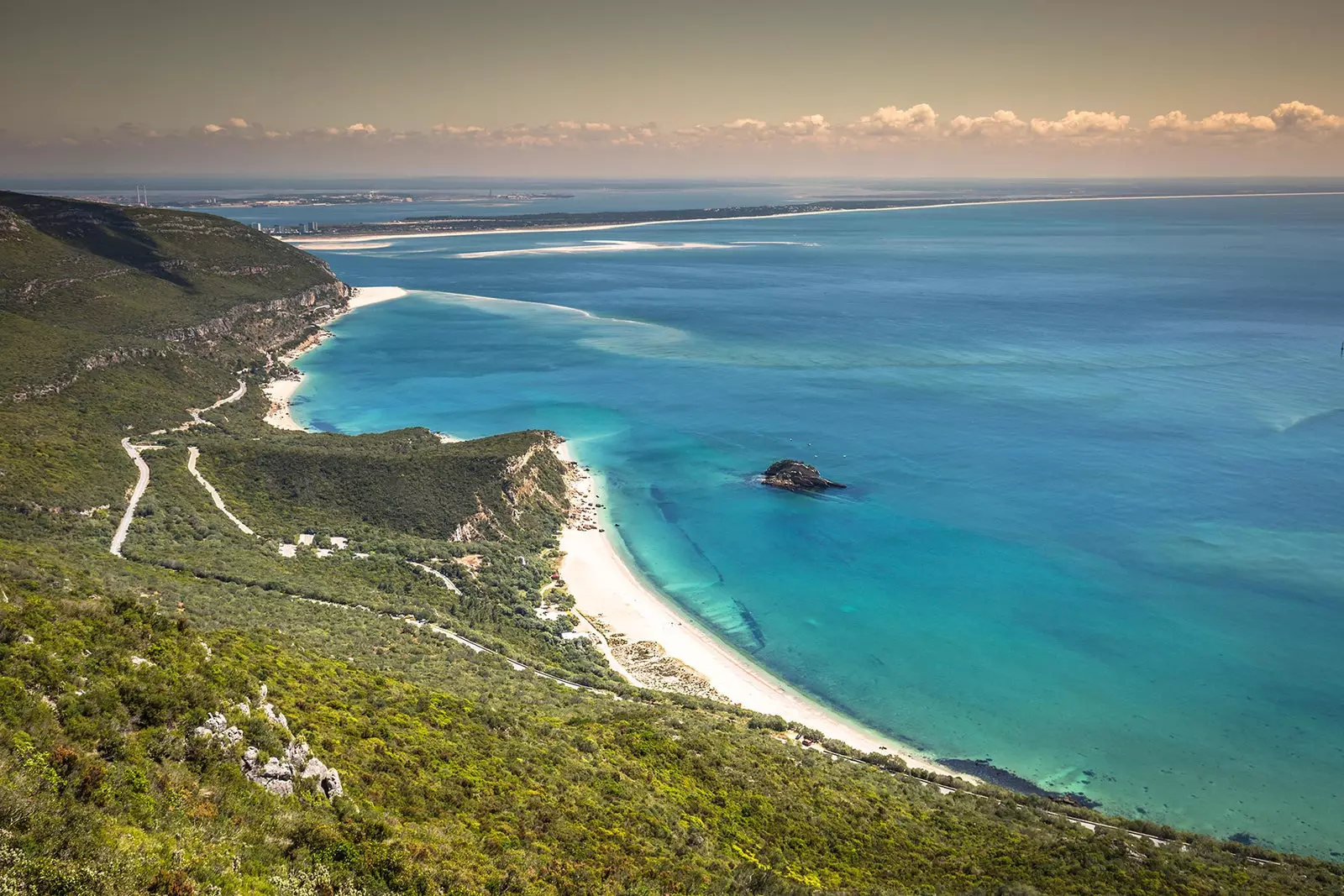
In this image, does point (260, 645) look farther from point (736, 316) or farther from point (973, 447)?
point (736, 316)

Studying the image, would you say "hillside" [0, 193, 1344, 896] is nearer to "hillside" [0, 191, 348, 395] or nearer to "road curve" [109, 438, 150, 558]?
"road curve" [109, 438, 150, 558]

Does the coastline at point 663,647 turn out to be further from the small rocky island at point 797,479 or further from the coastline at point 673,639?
the small rocky island at point 797,479

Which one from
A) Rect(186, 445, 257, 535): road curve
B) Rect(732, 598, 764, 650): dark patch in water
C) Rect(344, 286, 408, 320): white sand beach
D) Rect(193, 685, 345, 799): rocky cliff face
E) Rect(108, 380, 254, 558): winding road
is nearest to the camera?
Rect(193, 685, 345, 799): rocky cliff face

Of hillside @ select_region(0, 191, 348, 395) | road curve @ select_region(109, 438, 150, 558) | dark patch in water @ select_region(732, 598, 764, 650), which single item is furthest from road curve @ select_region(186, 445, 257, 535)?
dark patch in water @ select_region(732, 598, 764, 650)

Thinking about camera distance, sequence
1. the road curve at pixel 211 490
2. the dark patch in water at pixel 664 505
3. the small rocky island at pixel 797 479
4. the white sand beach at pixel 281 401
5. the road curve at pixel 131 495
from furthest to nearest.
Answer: the white sand beach at pixel 281 401, the small rocky island at pixel 797 479, the dark patch in water at pixel 664 505, the road curve at pixel 211 490, the road curve at pixel 131 495

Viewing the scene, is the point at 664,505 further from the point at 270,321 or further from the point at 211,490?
the point at 270,321

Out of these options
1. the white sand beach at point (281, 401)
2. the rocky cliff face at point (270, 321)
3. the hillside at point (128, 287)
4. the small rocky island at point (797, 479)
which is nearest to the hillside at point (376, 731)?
the hillside at point (128, 287)

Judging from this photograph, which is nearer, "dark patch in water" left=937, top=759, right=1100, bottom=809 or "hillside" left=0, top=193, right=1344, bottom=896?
"hillside" left=0, top=193, right=1344, bottom=896

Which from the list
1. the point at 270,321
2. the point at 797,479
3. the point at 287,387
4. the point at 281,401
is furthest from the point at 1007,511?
the point at 270,321
